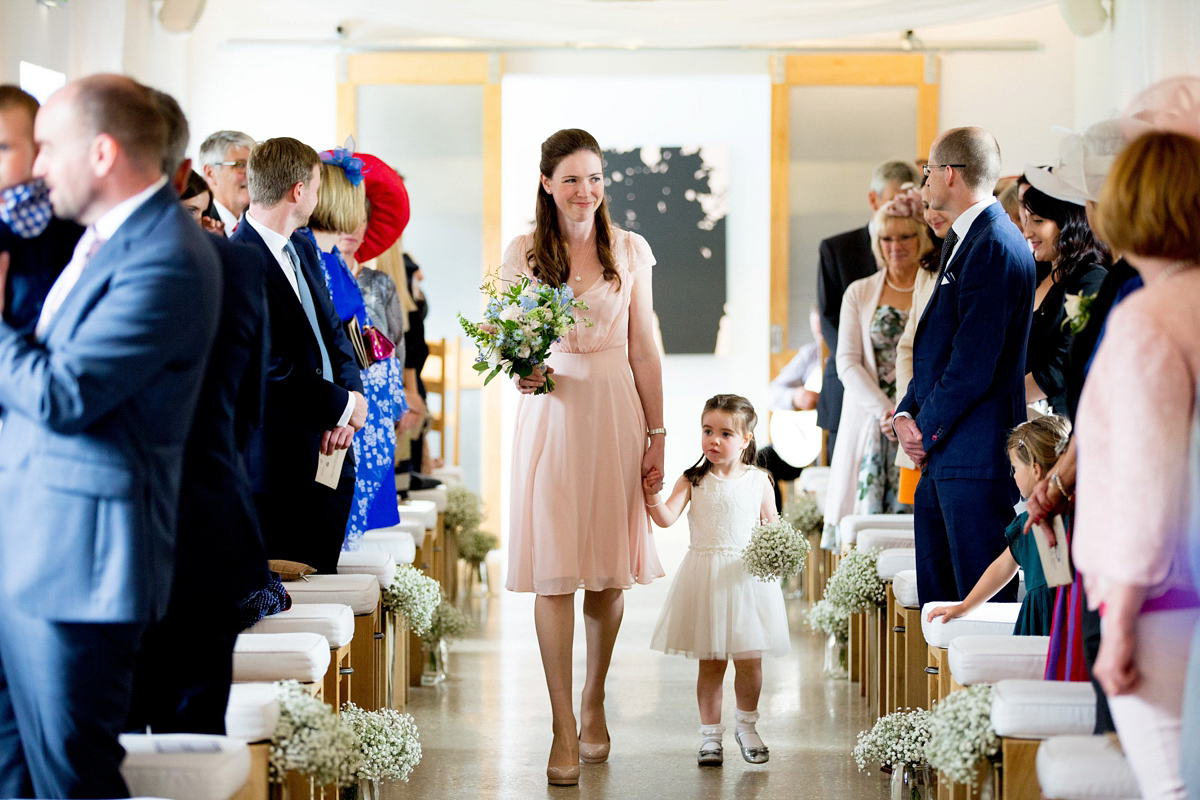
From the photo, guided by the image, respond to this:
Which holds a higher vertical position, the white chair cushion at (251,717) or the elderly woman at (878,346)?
the elderly woman at (878,346)

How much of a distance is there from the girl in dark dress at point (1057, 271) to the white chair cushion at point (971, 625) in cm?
92

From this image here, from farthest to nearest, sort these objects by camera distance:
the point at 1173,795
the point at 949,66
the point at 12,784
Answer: the point at 949,66 < the point at 12,784 < the point at 1173,795

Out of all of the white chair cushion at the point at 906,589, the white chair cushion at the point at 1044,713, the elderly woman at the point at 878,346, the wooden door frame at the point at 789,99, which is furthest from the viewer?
the wooden door frame at the point at 789,99

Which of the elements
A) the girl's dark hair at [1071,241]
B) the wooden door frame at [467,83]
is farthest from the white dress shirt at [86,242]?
the wooden door frame at [467,83]

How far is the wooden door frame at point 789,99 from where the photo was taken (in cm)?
930

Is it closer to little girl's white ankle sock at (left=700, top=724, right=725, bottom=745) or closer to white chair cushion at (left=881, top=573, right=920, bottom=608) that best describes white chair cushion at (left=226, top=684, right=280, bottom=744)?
little girl's white ankle sock at (left=700, top=724, right=725, bottom=745)

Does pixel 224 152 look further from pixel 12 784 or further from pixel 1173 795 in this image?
pixel 1173 795

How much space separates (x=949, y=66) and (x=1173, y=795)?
7.95m

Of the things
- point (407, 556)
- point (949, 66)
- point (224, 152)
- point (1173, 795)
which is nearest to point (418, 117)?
point (949, 66)

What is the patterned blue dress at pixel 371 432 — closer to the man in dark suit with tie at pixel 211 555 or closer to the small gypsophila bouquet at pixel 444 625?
the small gypsophila bouquet at pixel 444 625

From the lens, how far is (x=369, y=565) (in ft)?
14.2

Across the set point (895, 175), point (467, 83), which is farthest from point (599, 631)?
point (467, 83)

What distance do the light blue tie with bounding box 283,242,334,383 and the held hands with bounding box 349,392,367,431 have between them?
0.10 meters

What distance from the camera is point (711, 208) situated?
31.4 ft
